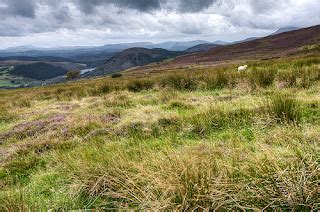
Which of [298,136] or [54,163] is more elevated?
[298,136]

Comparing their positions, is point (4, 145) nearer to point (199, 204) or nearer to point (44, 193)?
point (44, 193)

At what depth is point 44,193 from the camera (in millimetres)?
4305

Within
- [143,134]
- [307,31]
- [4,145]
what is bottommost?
[4,145]

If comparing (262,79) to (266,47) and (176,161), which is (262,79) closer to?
(176,161)

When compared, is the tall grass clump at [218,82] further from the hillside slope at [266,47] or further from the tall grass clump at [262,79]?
the hillside slope at [266,47]

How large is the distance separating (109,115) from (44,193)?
5.27 meters

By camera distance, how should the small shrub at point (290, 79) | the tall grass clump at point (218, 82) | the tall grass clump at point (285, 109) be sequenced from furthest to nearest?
the tall grass clump at point (218, 82) → the small shrub at point (290, 79) → the tall grass clump at point (285, 109)

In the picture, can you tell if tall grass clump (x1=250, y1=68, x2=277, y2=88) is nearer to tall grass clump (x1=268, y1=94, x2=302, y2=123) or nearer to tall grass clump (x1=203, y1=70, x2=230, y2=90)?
tall grass clump (x1=203, y1=70, x2=230, y2=90)

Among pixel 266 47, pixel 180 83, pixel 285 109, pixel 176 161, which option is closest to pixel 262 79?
pixel 180 83

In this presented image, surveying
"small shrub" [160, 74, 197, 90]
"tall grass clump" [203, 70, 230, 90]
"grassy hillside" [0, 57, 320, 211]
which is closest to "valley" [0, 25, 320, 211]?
"grassy hillside" [0, 57, 320, 211]

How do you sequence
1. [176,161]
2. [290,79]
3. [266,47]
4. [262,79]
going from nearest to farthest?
[176,161]
[290,79]
[262,79]
[266,47]

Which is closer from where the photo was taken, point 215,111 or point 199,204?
point 199,204

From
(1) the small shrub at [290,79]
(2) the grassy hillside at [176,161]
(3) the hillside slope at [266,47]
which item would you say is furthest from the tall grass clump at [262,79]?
(3) the hillside slope at [266,47]

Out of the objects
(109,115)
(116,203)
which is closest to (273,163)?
(116,203)
